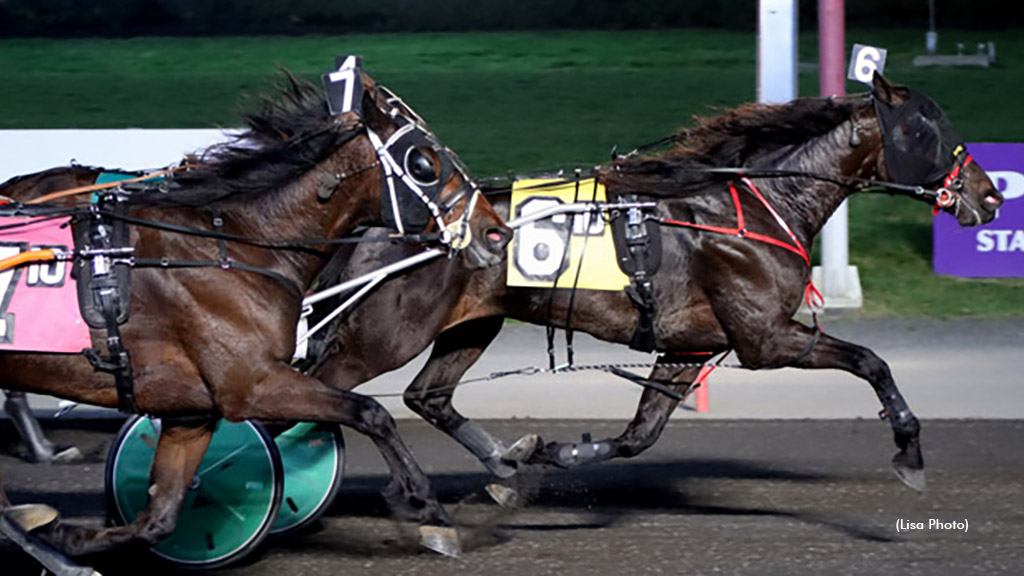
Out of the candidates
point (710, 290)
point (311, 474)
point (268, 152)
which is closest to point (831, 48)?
point (710, 290)

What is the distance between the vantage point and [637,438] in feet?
23.4

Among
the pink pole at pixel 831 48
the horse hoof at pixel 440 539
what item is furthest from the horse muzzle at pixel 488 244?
the pink pole at pixel 831 48

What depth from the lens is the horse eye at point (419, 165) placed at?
5.75m

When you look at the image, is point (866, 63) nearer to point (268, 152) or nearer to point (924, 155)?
point (924, 155)

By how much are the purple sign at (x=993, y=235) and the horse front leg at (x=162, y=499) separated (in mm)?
7918

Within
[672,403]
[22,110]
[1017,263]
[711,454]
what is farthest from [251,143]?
[22,110]

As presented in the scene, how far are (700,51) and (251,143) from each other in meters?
19.0

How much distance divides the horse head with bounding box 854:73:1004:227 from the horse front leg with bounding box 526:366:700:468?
1.33m

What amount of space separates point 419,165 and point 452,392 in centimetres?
186

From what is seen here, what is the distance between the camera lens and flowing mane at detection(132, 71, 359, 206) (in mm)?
5887

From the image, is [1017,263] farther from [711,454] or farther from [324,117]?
[324,117]

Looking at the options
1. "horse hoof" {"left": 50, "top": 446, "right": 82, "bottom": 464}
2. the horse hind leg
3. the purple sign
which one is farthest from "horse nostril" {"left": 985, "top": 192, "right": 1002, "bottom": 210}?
the purple sign

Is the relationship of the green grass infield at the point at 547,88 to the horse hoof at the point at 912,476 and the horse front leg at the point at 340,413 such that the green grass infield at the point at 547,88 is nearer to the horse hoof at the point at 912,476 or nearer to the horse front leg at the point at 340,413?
the horse hoof at the point at 912,476

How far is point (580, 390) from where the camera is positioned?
9.88 metres
